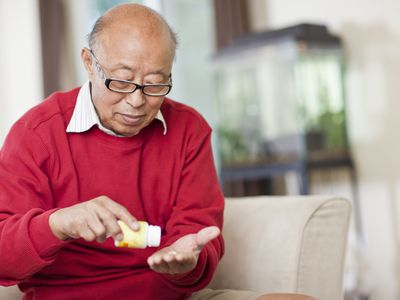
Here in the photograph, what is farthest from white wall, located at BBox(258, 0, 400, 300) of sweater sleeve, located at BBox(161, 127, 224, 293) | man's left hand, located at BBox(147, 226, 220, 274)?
man's left hand, located at BBox(147, 226, 220, 274)

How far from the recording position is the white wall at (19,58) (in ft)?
15.6

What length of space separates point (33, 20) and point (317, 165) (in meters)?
2.27

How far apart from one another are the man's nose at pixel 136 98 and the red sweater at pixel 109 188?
0.59 feet

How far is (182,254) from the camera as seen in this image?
140 cm

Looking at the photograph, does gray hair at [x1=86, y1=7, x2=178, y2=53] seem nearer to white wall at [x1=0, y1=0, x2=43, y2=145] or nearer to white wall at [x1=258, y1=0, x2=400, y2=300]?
white wall at [x1=258, y1=0, x2=400, y2=300]

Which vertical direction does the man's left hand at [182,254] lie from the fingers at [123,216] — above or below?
below

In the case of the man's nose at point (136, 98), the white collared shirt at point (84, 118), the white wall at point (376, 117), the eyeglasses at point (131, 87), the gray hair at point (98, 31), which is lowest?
the white wall at point (376, 117)

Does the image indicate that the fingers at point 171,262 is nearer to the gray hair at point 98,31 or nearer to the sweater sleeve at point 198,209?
the sweater sleeve at point 198,209

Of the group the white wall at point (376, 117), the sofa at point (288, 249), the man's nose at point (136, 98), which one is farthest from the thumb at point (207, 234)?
the white wall at point (376, 117)

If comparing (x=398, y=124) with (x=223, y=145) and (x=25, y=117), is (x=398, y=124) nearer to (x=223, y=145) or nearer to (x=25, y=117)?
(x=223, y=145)

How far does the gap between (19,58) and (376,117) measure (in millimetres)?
2412

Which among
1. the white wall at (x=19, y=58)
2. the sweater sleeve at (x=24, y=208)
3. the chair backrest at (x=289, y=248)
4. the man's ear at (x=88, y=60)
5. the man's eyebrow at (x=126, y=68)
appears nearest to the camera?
the sweater sleeve at (x=24, y=208)

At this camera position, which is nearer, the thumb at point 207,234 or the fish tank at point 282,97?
the thumb at point 207,234

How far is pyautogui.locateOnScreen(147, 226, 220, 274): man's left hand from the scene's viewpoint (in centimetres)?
139
